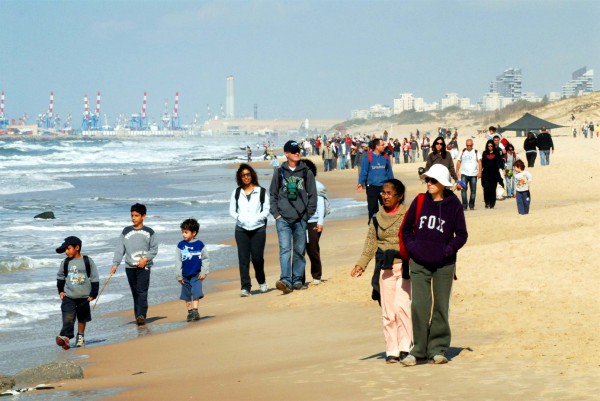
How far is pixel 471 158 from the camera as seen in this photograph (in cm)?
1931

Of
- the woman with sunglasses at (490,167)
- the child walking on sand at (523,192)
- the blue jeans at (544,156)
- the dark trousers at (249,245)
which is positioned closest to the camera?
the dark trousers at (249,245)

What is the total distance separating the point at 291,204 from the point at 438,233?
4546mm

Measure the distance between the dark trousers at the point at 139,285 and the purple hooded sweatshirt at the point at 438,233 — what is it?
4103 mm

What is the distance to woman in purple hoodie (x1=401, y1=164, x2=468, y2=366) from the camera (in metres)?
6.54

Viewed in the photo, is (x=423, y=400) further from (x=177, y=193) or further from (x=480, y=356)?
(x=177, y=193)

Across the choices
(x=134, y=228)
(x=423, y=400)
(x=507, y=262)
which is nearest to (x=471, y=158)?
(x=507, y=262)

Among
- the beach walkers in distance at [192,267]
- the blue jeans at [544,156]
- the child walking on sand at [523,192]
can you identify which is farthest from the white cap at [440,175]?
the blue jeans at [544,156]

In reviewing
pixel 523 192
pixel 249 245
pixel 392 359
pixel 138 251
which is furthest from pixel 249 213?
pixel 523 192

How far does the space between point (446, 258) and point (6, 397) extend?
316 cm

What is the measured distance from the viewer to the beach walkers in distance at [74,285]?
30.0ft

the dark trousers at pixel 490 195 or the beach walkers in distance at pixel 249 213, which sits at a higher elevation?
the beach walkers in distance at pixel 249 213

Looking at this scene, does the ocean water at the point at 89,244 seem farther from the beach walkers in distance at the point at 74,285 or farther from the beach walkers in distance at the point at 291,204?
the beach walkers in distance at the point at 291,204

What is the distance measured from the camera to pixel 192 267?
10.1m

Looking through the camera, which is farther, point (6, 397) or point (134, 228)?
point (134, 228)
